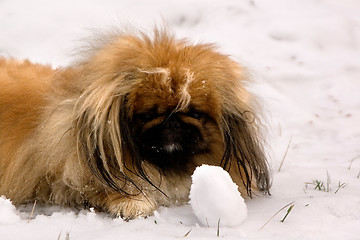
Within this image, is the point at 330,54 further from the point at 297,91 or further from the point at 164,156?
the point at 164,156

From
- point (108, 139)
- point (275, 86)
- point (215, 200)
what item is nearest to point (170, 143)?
point (108, 139)

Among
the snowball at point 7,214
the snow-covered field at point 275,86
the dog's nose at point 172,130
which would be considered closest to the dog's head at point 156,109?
the dog's nose at point 172,130

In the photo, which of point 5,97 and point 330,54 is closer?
point 5,97

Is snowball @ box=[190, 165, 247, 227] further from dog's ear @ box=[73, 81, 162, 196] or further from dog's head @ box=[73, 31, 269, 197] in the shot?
dog's ear @ box=[73, 81, 162, 196]

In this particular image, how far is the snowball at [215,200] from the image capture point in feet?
7.60

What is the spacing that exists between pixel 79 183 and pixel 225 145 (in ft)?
2.56

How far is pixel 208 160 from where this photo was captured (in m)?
2.92

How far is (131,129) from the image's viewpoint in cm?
270

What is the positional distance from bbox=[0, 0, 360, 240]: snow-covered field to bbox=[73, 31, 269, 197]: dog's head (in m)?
0.28

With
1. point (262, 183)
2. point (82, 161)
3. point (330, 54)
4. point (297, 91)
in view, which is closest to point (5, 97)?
point (82, 161)

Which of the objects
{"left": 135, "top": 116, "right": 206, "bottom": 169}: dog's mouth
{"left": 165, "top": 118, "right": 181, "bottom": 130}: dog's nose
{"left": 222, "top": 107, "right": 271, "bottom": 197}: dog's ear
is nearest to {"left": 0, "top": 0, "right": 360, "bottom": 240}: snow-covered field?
{"left": 222, "top": 107, "right": 271, "bottom": 197}: dog's ear

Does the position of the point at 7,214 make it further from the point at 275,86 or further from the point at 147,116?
the point at 275,86

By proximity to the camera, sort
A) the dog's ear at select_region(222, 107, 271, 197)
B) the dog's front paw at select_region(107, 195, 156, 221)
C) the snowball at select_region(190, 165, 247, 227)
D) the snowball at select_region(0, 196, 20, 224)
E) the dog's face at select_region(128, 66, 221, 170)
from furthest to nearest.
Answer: the dog's ear at select_region(222, 107, 271, 197) < the dog's front paw at select_region(107, 195, 156, 221) < the dog's face at select_region(128, 66, 221, 170) < the snowball at select_region(0, 196, 20, 224) < the snowball at select_region(190, 165, 247, 227)

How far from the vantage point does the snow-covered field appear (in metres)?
2.38
